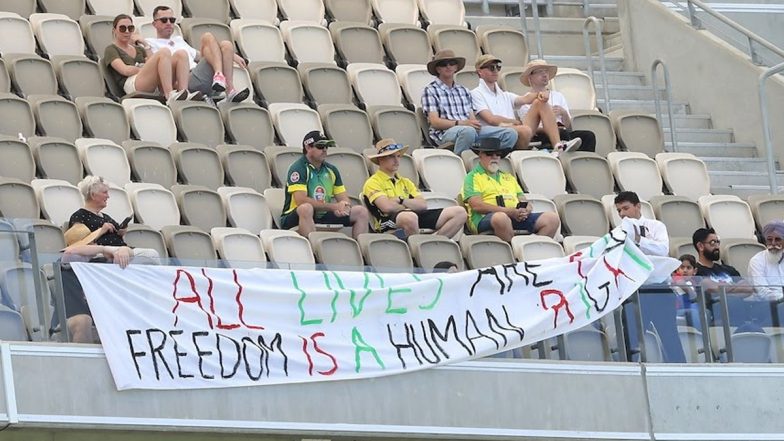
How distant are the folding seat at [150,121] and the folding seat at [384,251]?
1957mm

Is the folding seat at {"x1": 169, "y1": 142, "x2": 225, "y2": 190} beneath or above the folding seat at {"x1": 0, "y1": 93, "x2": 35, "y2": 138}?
beneath

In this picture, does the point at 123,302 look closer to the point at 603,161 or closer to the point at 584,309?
the point at 584,309

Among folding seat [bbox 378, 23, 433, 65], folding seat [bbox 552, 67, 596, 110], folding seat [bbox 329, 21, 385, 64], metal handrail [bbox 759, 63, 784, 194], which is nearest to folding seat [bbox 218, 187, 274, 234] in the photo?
folding seat [bbox 329, 21, 385, 64]

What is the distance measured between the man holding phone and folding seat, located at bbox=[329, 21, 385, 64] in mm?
2598

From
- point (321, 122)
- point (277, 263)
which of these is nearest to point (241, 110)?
point (321, 122)

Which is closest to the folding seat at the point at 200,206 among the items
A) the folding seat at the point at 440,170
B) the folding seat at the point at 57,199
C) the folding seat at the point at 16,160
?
the folding seat at the point at 57,199

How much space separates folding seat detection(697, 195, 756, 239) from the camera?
18.5 m

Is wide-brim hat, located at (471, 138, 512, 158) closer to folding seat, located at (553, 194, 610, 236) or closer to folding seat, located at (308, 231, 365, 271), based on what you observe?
folding seat, located at (553, 194, 610, 236)

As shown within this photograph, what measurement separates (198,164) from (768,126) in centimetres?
555

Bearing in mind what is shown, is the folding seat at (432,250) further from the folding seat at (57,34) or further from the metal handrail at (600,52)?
the metal handrail at (600,52)

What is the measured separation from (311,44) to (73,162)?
12.2 ft

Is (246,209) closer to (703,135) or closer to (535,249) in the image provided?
(535,249)

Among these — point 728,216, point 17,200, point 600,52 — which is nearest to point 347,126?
point 728,216

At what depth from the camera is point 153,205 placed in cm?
1622
